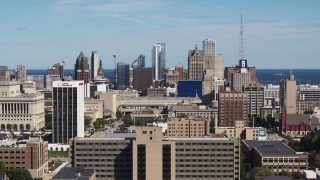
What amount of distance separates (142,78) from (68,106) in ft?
213

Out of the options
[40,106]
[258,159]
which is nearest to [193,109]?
[40,106]

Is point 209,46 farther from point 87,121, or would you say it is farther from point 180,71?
point 87,121

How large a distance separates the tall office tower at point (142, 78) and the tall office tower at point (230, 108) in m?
52.3

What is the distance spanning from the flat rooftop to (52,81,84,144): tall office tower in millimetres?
13225

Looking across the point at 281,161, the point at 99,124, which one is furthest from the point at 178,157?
the point at 99,124

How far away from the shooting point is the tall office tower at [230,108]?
217 feet

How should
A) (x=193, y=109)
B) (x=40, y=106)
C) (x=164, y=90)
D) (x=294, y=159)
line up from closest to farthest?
(x=294, y=159), (x=40, y=106), (x=193, y=109), (x=164, y=90)

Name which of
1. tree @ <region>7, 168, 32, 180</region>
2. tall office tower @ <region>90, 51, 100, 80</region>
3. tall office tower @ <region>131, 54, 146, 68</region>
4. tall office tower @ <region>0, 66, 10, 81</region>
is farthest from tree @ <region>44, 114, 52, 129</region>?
tall office tower @ <region>131, 54, 146, 68</region>

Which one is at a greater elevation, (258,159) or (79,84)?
(79,84)

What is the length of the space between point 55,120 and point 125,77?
218 ft

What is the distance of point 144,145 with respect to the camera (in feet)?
115

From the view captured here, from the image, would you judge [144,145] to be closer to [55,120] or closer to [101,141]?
[101,141]

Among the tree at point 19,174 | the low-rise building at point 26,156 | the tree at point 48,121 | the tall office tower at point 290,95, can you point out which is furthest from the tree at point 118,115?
the tree at point 19,174

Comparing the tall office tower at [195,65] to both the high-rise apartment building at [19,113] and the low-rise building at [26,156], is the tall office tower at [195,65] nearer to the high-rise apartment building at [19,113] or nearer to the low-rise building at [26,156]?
the high-rise apartment building at [19,113]
